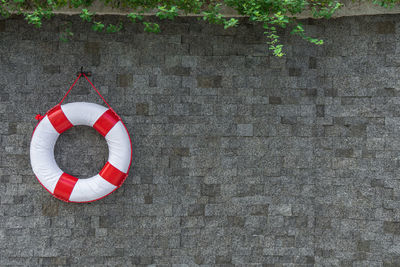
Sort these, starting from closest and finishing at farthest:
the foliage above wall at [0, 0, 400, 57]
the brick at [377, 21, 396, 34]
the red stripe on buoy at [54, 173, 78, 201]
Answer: the foliage above wall at [0, 0, 400, 57], the red stripe on buoy at [54, 173, 78, 201], the brick at [377, 21, 396, 34]

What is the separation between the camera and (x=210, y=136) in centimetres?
277

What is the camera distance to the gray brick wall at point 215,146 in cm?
271

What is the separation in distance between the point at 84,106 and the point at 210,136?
3.45ft

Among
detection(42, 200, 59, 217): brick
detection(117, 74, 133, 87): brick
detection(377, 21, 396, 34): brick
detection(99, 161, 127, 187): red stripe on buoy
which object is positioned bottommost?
detection(42, 200, 59, 217): brick

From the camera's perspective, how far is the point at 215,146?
9.09ft

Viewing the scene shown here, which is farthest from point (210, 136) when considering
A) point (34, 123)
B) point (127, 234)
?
point (34, 123)

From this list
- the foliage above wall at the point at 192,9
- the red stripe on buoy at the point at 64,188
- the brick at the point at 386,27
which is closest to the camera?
the foliage above wall at the point at 192,9

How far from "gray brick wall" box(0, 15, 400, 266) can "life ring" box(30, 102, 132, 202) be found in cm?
13

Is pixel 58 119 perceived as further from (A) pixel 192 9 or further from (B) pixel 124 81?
(A) pixel 192 9

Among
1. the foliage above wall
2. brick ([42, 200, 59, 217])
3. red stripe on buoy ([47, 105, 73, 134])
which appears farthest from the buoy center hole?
the foliage above wall

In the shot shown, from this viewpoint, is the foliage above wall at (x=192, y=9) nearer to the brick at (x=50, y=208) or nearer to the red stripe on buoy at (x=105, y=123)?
the red stripe on buoy at (x=105, y=123)

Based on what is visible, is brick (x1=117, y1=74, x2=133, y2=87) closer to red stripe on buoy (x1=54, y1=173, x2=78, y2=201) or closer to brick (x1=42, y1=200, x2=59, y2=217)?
red stripe on buoy (x1=54, y1=173, x2=78, y2=201)

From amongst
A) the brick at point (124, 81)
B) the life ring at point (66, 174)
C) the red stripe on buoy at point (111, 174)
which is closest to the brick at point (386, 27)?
the brick at point (124, 81)

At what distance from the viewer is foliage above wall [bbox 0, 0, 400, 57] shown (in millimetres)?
2377
